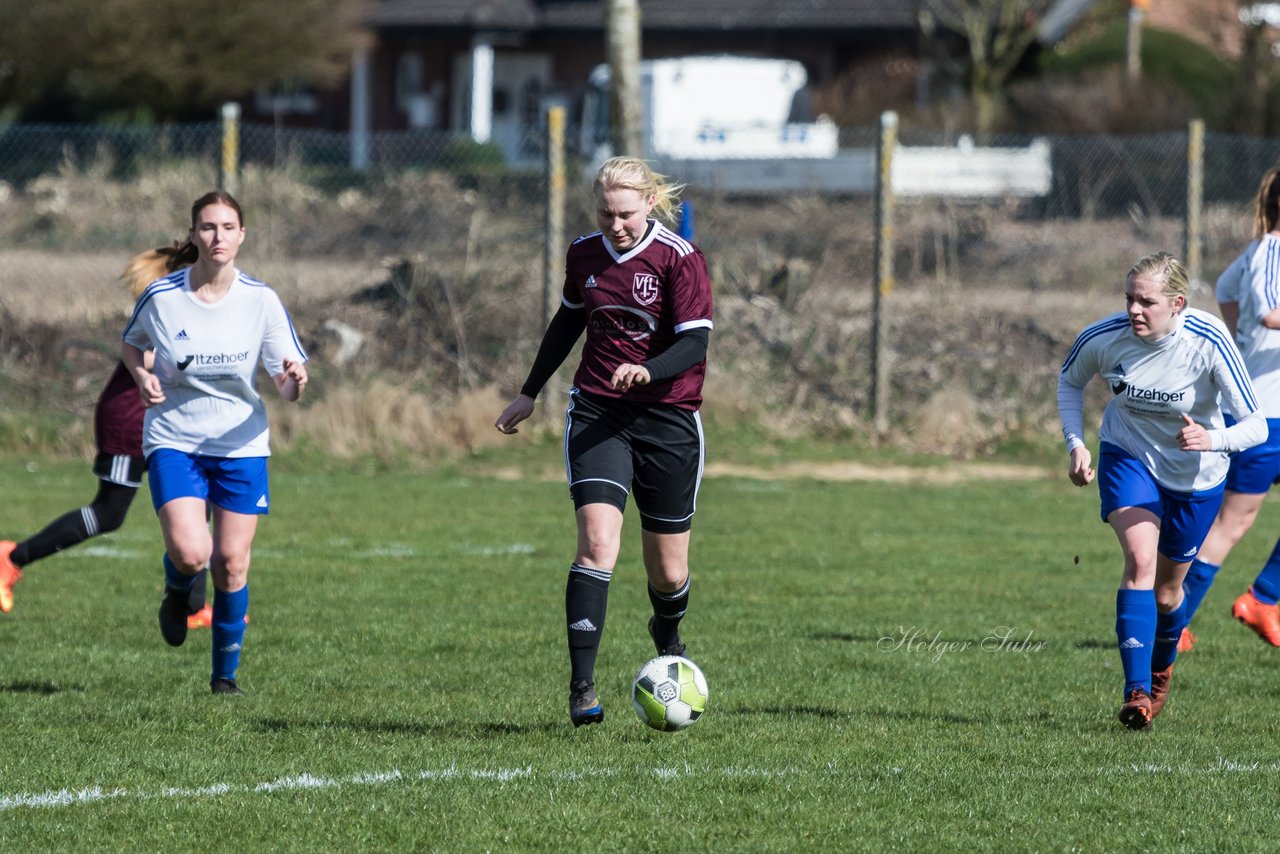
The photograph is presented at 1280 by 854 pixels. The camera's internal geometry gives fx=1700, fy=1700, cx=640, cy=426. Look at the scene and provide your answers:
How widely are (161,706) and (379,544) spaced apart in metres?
4.11

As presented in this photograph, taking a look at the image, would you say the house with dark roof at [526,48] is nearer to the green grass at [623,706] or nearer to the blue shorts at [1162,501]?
the green grass at [623,706]

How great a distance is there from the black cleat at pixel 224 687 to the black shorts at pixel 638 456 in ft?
5.33

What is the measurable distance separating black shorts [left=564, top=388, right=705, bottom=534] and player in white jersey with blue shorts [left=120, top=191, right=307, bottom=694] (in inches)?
48.0

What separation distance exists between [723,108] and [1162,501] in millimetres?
24589

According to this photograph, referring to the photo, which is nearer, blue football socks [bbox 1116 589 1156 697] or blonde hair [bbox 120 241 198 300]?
blue football socks [bbox 1116 589 1156 697]

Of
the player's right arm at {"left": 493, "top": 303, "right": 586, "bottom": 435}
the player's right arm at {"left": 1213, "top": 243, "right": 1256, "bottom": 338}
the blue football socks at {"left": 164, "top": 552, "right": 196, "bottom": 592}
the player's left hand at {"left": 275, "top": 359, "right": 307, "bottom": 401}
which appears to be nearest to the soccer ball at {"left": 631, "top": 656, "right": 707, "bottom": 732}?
the player's right arm at {"left": 493, "top": 303, "right": 586, "bottom": 435}

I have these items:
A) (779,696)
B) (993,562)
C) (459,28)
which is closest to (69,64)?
(459,28)

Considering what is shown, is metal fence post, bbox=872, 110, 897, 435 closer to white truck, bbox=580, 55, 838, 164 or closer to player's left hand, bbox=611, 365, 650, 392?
player's left hand, bbox=611, 365, 650, 392

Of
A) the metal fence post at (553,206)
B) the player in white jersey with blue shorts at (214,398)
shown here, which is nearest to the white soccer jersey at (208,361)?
the player in white jersey with blue shorts at (214,398)

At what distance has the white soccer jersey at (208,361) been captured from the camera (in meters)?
6.50

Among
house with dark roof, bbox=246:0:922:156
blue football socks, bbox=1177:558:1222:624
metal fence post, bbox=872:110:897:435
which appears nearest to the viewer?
blue football socks, bbox=1177:558:1222:624

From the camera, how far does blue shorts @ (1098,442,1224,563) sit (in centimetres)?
621

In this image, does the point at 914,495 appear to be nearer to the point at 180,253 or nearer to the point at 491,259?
the point at 491,259

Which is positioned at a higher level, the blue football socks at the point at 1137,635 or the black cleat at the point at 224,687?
the blue football socks at the point at 1137,635
